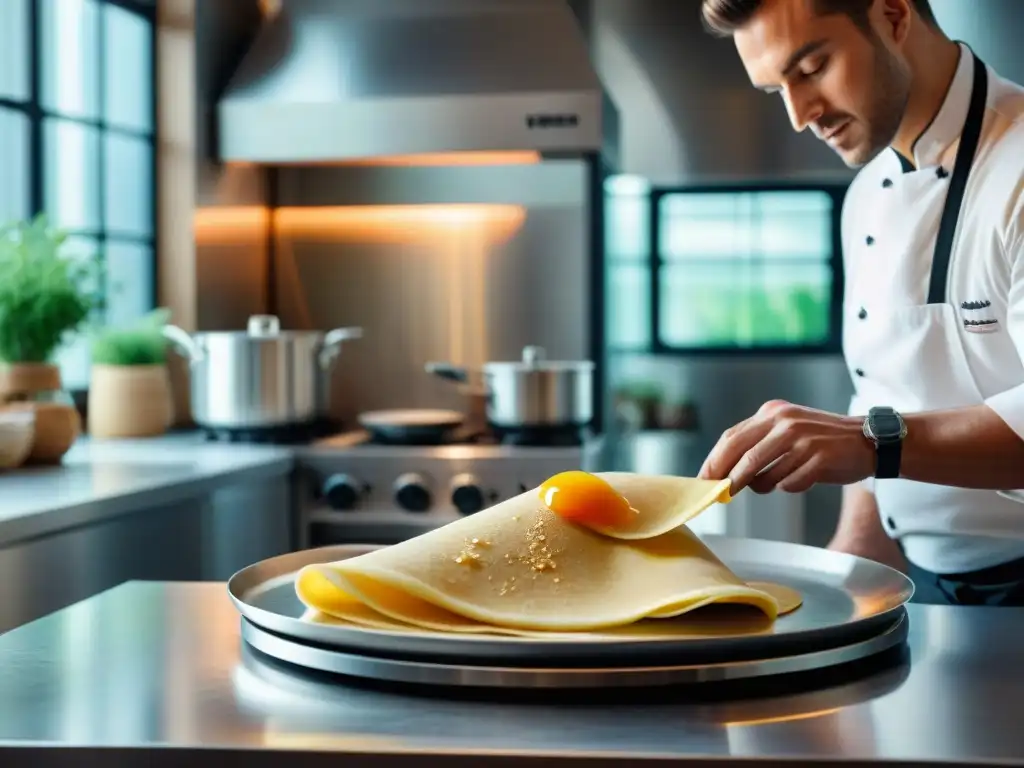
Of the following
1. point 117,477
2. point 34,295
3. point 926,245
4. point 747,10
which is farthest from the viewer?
point 34,295

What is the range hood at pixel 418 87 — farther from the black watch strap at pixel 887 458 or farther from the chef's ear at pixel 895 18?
the black watch strap at pixel 887 458

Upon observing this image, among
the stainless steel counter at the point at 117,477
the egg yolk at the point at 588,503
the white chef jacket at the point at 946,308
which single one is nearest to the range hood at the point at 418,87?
the stainless steel counter at the point at 117,477

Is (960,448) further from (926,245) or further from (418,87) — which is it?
(418,87)

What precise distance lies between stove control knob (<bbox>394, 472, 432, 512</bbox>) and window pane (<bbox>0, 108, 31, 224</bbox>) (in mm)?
986

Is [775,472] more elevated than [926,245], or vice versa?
[926,245]

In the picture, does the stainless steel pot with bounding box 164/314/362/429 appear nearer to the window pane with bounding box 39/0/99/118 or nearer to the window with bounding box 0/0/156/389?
the window with bounding box 0/0/156/389

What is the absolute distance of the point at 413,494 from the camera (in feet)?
8.30

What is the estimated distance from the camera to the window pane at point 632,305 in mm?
3627

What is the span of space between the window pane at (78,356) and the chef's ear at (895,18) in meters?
1.96

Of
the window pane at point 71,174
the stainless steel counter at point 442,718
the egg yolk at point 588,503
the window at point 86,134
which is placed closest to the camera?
the stainless steel counter at point 442,718

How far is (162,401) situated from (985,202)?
2.00 meters

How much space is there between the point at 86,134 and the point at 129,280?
36 cm

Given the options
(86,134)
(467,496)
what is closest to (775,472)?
(467,496)

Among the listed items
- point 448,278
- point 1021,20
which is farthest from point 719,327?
point 1021,20
